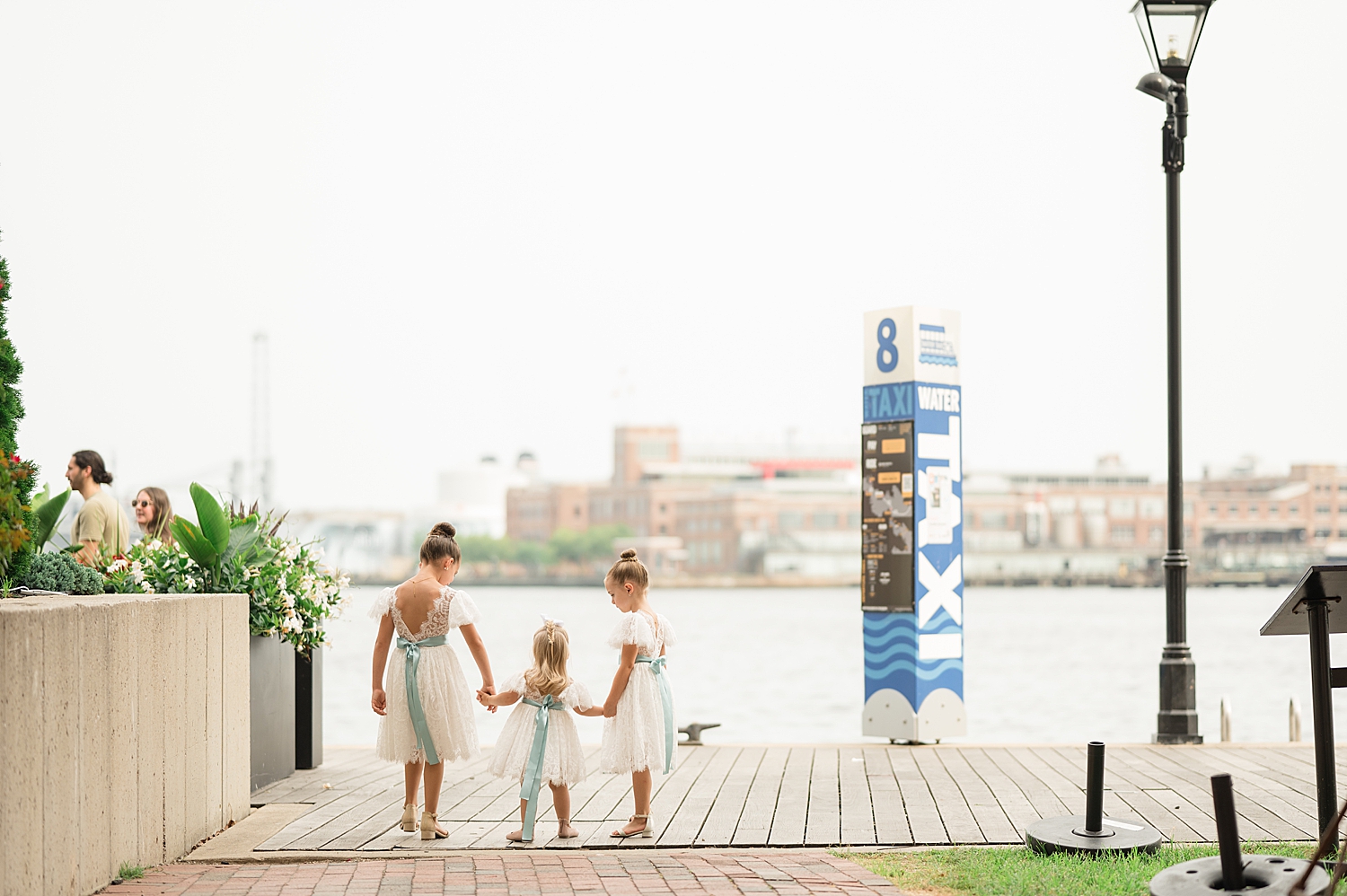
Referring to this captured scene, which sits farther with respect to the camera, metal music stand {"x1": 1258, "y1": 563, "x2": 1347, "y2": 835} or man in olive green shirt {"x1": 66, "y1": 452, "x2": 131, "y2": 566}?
man in olive green shirt {"x1": 66, "y1": 452, "x2": 131, "y2": 566}

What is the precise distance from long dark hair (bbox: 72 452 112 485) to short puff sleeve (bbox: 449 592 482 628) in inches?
141

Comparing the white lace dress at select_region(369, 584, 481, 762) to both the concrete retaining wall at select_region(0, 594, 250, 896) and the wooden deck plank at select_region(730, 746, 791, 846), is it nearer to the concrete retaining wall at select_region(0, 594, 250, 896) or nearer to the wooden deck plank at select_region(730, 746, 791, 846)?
the concrete retaining wall at select_region(0, 594, 250, 896)

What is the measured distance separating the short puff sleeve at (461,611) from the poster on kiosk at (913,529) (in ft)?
15.7

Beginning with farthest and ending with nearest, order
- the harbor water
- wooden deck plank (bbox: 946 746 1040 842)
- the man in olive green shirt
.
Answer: the harbor water → the man in olive green shirt → wooden deck plank (bbox: 946 746 1040 842)

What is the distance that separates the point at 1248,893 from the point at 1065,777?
4.35 metres

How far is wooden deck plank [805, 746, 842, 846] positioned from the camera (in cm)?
732

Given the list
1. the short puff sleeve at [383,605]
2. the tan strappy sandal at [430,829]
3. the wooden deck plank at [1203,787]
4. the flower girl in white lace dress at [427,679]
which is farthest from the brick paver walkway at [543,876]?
the wooden deck plank at [1203,787]

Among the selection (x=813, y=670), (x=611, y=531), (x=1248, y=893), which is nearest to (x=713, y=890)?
(x=1248, y=893)

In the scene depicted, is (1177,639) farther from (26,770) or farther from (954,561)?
(26,770)

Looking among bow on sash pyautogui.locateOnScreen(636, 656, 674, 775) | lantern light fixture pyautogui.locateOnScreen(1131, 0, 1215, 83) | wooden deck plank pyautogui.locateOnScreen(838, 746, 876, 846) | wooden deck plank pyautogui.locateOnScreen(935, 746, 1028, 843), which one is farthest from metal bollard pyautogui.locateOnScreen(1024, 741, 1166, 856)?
lantern light fixture pyautogui.locateOnScreen(1131, 0, 1215, 83)

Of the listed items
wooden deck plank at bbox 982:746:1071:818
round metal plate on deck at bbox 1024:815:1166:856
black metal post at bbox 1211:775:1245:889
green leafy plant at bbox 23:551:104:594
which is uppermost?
green leafy plant at bbox 23:551:104:594

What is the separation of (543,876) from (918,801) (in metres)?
2.83

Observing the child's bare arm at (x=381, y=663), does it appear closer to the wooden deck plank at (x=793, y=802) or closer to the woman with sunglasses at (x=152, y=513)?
the wooden deck plank at (x=793, y=802)

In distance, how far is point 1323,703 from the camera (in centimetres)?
604
